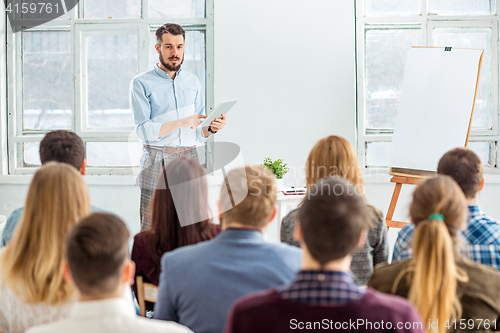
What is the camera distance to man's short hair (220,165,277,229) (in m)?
1.27

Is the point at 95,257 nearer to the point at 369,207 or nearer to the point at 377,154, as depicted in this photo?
the point at 369,207

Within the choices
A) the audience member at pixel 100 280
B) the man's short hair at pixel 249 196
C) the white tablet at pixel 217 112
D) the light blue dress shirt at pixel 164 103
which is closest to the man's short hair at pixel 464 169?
the man's short hair at pixel 249 196

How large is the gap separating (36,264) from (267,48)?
306cm

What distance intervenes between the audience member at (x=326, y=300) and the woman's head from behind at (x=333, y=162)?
103 centimetres

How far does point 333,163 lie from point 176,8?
274 cm

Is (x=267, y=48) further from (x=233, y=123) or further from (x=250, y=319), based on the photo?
(x=250, y=319)

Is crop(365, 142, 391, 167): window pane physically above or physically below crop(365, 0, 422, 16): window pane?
below

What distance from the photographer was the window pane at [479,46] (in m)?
→ 4.02

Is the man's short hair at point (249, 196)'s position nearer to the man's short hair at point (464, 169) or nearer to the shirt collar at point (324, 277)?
the shirt collar at point (324, 277)

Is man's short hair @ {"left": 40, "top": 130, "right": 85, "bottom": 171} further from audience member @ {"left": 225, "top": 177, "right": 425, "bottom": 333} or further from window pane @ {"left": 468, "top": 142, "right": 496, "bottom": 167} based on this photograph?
window pane @ {"left": 468, "top": 142, "right": 496, "bottom": 167}

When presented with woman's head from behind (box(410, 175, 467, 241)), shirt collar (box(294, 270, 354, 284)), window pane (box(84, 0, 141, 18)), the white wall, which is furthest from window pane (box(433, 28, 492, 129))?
shirt collar (box(294, 270, 354, 284))

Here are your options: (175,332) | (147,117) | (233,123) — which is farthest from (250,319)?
(233,123)

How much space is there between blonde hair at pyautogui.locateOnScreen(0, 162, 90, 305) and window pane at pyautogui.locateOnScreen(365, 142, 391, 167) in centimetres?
316

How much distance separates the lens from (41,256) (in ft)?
4.02
